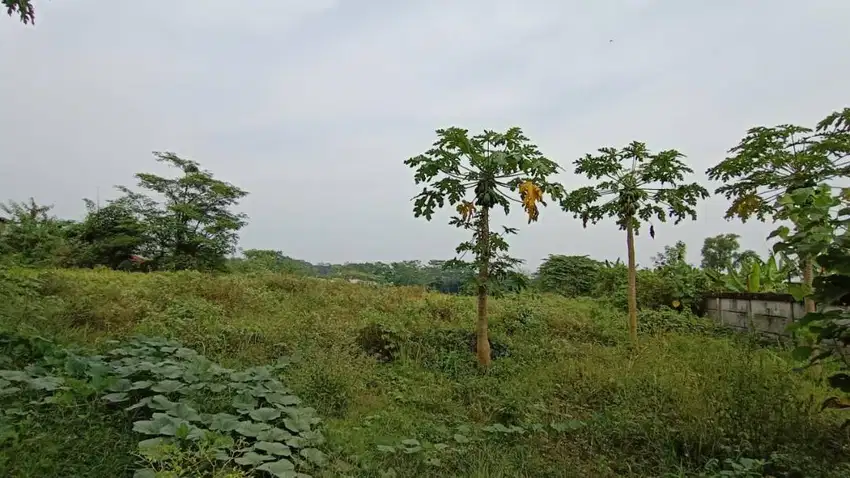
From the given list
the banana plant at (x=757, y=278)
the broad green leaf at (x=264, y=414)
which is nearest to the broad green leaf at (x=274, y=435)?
the broad green leaf at (x=264, y=414)

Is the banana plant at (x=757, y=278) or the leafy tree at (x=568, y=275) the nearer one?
the banana plant at (x=757, y=278)

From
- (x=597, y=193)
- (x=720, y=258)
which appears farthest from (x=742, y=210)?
(x=720, y=258)

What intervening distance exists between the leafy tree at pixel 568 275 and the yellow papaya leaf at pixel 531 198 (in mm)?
6963

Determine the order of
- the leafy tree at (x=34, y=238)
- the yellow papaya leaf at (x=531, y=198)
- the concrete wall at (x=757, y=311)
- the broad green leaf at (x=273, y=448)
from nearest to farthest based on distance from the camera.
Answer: the broad green leaf at (x=273, y=448)
the yellow papaya leaf at (x=531, y=198)
the concrete wall at (x=757, y=311)
the leafy tree at (x=34, y=238)

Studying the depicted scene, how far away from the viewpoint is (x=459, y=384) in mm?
4219

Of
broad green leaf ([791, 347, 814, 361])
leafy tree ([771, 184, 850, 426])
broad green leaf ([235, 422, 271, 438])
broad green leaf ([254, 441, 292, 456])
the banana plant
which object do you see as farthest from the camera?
the banana plant

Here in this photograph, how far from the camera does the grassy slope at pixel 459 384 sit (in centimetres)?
254

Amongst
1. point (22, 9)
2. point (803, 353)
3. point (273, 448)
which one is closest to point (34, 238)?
point (22, 9)

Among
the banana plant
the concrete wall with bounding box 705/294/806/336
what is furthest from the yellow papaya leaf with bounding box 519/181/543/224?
the banana plant

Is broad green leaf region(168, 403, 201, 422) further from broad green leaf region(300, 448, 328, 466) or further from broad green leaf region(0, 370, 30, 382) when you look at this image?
broad green leaf region(0, 370, 30, 382)

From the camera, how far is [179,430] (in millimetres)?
2266

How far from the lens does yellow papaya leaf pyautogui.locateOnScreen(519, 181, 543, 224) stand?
15.5 feet

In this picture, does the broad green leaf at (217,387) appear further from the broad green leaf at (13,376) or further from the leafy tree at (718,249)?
the leafy tree at (718,249)

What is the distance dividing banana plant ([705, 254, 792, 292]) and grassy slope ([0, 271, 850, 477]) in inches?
86.1
